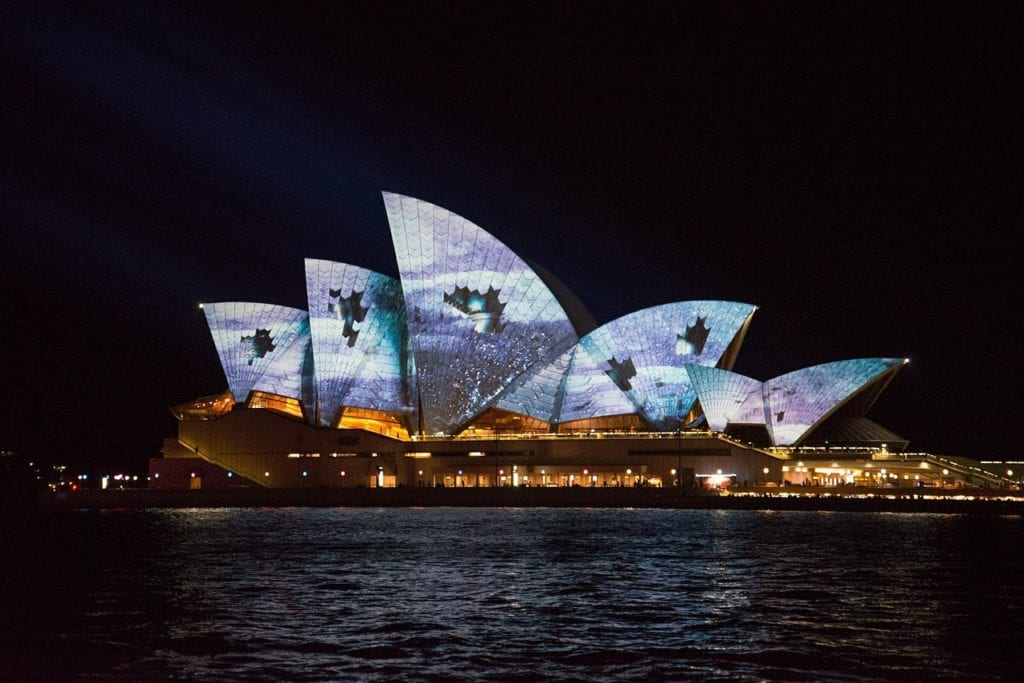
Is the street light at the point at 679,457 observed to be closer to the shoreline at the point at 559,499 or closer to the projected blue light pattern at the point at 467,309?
→ the shoreline at the point at 559,499

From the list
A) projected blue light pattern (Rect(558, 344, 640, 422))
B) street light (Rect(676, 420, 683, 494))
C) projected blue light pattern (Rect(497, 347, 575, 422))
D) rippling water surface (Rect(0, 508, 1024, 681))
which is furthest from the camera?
projected blue light pattern (Rect(497, 347, 575, 422))

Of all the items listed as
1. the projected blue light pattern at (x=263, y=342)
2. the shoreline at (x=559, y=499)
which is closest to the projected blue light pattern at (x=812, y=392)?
the shoreline at (x=559, y=499)

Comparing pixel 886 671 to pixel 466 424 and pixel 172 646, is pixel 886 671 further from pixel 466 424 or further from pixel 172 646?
pixel 466 424

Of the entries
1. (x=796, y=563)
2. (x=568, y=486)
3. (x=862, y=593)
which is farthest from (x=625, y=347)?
(x=862, y=593)

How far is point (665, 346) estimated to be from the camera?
6091 centimetres

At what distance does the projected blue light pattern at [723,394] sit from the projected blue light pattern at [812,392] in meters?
0.81

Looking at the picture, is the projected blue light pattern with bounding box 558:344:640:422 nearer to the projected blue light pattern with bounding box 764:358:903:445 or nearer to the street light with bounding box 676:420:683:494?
the street light with bounding box 676:420:683:494

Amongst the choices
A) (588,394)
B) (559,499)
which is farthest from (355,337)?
(559,499)

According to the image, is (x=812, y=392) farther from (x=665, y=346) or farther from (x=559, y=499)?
(x=559, y=499)

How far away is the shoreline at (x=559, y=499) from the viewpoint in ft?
169

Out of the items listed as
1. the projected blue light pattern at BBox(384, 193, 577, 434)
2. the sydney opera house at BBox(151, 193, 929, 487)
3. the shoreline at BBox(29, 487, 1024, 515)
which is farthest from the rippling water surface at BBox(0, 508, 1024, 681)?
the projected blue light pattern at BBox(384, 193, 577, 434)

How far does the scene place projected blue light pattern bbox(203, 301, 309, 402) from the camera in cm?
6725

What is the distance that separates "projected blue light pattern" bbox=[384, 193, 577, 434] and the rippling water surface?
2753 centimetres

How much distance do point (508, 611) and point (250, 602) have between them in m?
4.70
